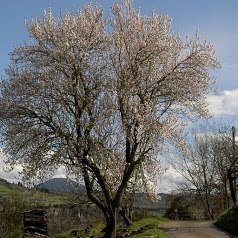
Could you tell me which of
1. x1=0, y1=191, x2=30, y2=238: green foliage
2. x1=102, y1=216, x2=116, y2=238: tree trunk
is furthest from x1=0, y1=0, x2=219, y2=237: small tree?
x1=0, y1=191, x2=30, y2=238: green foliage

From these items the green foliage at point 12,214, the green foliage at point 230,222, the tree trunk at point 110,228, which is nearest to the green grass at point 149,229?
the tree trunk at point 110,228

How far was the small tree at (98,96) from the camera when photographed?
20.0 meters

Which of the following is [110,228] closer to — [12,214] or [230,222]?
[230,222]

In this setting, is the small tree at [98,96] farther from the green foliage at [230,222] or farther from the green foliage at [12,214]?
the green foliage at [12,214]

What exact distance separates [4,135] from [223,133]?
35.1m

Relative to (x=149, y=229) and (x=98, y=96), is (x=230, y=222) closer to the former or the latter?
(x=149, y=229)

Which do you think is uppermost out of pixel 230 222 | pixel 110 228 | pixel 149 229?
pixel 230 222

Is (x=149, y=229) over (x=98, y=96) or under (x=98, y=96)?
under

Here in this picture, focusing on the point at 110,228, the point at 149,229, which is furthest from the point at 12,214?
the point at 110,228

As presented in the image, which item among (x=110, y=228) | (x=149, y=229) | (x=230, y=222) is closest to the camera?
(x=110, y=228)

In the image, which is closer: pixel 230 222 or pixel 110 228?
pixel 110 228

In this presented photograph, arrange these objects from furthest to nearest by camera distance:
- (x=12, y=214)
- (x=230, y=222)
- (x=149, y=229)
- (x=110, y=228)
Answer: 1. (x=12, y=214)
2. (x=230, y=222)
3. (x=149, y=229)
4. (x=110, y=228)

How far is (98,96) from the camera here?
69.4ft

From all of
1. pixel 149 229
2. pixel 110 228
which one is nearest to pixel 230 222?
pixel 149 229
